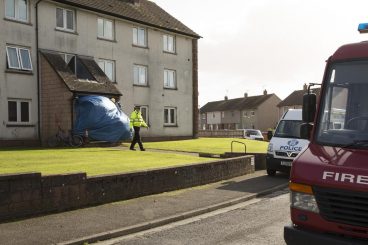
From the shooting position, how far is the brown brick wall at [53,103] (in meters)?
23.9

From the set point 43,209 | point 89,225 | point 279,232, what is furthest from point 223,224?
point 43,209

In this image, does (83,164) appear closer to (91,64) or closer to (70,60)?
(70,60)

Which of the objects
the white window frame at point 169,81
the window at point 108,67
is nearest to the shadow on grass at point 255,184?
the window at point 108,67

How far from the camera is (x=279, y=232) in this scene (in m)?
7.65

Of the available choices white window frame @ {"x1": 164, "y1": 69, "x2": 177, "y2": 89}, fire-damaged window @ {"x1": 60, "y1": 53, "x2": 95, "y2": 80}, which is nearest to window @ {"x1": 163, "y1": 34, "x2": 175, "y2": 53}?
white window frame @ {"x1": 164, "y1": 69, "x2": 177, "y2": 89}

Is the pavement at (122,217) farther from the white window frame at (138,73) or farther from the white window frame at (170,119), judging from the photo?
the white window frame at (170,119)

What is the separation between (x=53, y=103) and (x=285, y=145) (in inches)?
552

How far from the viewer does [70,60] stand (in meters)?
26.5

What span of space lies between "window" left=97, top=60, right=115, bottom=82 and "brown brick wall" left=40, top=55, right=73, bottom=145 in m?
4.34

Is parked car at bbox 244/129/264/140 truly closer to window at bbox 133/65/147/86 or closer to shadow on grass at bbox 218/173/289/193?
window at bbox 133/65/147/86

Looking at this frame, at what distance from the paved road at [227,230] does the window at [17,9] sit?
18.7 meters

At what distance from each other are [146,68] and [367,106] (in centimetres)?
2682

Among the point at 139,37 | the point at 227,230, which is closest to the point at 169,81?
the point at 139,37

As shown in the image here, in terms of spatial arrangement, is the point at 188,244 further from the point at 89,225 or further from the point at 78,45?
the point at 78,45
